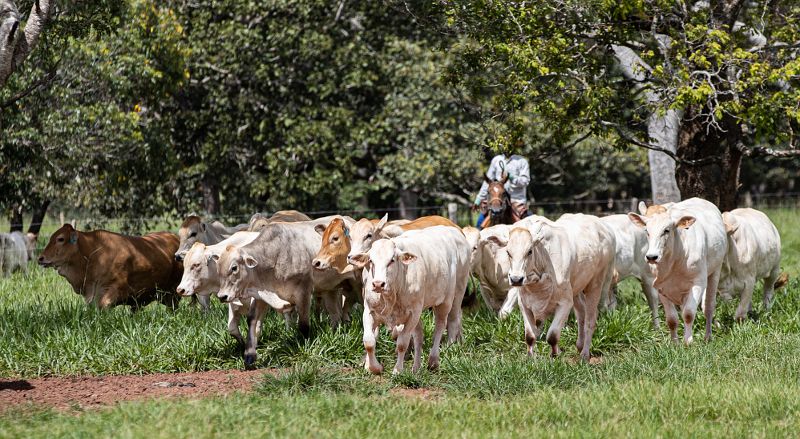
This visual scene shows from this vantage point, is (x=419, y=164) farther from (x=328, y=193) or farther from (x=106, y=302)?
(x=106, y=302)

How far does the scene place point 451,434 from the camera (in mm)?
7043

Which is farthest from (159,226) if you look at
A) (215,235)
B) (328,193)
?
(215,235)

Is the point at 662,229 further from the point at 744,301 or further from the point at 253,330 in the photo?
the point at 253,330

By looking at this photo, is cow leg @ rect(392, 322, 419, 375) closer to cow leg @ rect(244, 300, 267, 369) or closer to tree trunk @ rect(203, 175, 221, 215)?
cow leg @ rect(244, 300, 267, 369)

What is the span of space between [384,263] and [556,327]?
2.19 metres

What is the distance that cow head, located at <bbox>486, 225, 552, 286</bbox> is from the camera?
9.70 m

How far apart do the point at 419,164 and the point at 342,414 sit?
18.7 meters

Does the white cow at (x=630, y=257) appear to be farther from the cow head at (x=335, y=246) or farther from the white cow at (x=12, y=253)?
the white cow at (x=12, y=253)

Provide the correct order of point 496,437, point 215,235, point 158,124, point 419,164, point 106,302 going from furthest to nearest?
point 419,164 → point 158,124 → point 215,235 → point 106,302 → point 496,437

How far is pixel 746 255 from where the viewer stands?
41.5ft

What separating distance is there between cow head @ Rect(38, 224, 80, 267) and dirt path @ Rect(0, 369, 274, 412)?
3.66 m

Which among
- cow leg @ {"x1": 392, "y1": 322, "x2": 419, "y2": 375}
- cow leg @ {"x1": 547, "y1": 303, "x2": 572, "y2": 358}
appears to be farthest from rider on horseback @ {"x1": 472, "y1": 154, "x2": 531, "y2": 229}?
cow leg @ {"x1": 392, "y1": 322, "x2": 419, "y2": 375}

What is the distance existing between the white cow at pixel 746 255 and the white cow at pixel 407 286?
163 inches

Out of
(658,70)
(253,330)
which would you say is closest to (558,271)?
(253,330)
